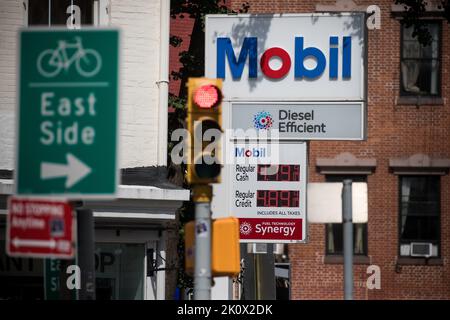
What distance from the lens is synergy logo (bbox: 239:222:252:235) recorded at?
16.5m

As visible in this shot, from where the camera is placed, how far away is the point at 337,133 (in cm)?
1590

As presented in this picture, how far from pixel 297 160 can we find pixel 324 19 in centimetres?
229

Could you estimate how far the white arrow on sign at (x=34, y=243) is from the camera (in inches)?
287

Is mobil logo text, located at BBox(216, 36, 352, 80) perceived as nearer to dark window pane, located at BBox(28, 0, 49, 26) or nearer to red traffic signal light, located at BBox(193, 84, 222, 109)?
dark window pane, located at BBox(28, 0, 49, 26)

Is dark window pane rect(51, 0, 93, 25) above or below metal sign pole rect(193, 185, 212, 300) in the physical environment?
above

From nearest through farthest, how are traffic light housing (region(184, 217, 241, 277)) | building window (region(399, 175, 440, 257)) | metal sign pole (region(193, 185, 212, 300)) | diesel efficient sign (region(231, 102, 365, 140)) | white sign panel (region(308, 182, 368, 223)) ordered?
metal sign pole (region(193, 185, 212, 300))
traffic light housing (region(184, 217, 241, 277))
white sign panel (region(308, 182, 368, 223))
diesel efficient sign (region(231, 102, 365, 140))
building window (region(399, 175, 440, 257))

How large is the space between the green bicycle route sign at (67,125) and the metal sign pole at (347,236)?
3.59m

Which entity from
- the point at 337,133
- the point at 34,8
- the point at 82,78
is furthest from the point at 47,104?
the point at 34,8

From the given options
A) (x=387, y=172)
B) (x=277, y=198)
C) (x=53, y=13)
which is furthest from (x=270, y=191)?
(x=387, y=172)

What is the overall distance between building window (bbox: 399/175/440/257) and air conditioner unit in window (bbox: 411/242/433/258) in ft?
0.29

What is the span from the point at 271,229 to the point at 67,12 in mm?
4971

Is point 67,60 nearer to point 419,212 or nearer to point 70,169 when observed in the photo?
point 70,169

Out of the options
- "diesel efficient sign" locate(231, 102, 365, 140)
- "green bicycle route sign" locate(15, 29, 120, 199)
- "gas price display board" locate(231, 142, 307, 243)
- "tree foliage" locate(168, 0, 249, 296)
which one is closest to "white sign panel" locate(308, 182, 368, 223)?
"green bicycle route sign" locate(15, 29, 120, 199)

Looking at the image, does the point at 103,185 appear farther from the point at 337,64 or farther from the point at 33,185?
the point at 337,64
